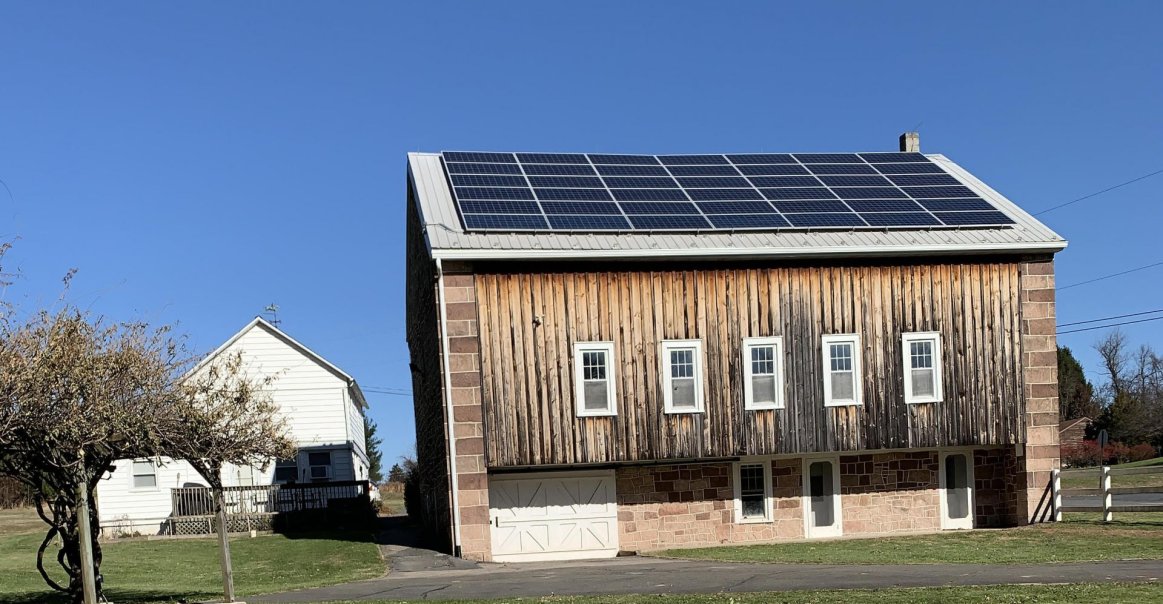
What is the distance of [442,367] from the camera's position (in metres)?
24.5

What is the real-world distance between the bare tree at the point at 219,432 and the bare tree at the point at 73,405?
349mm

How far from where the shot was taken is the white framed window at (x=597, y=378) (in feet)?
82.4

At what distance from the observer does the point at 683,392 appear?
2562 cm

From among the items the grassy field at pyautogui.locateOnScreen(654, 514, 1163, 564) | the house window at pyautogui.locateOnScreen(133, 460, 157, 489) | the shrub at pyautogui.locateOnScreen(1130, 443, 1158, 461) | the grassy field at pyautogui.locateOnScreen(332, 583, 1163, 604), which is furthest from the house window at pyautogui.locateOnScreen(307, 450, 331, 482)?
the shrub at pyautogui.locateOnScreen(1130, 443, 1158, 461)

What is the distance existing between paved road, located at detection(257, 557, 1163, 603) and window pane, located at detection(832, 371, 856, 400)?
6.34 metres

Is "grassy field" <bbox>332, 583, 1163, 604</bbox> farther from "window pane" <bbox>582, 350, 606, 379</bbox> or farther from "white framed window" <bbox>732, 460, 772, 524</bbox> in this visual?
"white framed window" <bbox>732, 460, 772, 524</bbox>

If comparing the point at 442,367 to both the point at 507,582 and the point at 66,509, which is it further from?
the point at 66,509

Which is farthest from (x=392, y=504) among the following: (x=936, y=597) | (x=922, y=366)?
(x=936, y=597)

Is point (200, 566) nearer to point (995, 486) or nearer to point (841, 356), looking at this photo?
point (841, 356)

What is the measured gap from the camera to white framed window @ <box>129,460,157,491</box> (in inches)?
1537

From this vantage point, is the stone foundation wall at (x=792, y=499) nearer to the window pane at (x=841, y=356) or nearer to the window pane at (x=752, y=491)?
the window pane at (x=752, y=491)

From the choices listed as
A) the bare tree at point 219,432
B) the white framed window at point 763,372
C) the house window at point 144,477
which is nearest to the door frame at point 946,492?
the white framed window at point 763,372

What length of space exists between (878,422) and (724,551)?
499 cm

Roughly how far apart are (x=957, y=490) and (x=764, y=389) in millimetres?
5912
